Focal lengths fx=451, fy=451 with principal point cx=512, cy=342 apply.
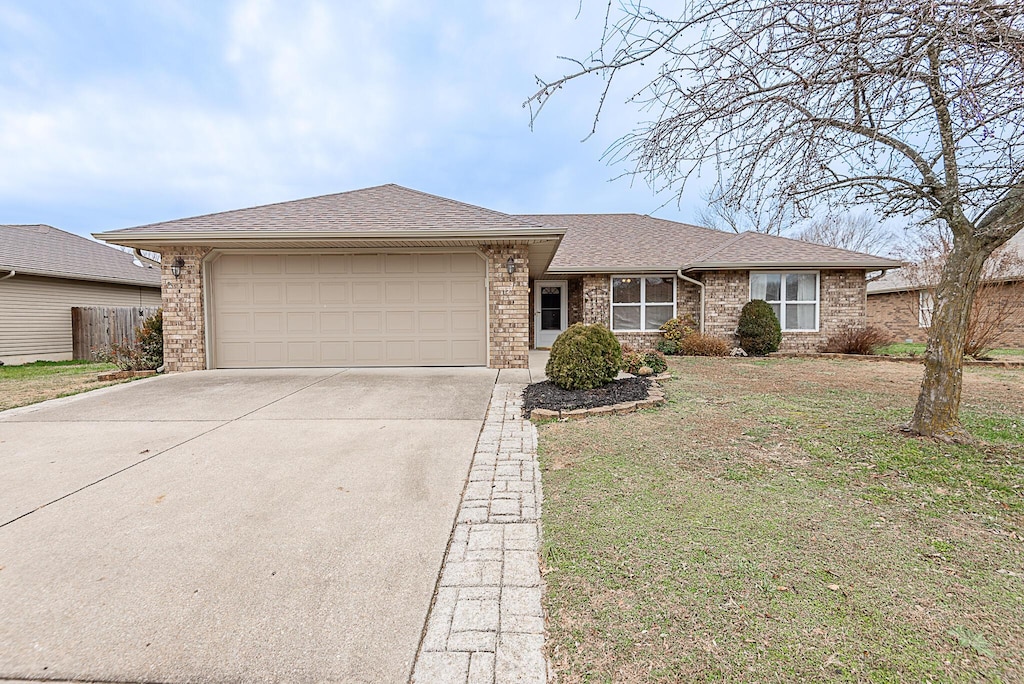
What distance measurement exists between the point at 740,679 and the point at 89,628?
2530 mm

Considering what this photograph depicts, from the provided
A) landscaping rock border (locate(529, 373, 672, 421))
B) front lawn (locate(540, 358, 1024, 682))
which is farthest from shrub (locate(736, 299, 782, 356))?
landscaping rock border (locate(529, 373, 672, 421))

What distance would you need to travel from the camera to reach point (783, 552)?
Result: 7.66ft

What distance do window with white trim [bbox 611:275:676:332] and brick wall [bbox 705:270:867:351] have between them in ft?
4.17

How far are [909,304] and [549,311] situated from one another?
47.3 ft

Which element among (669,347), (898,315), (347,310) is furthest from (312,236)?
(898,315)

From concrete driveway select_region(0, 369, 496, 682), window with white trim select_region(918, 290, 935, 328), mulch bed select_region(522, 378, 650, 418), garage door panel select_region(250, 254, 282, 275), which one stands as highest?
garage door panel select_region(250, 254, 282, 275)

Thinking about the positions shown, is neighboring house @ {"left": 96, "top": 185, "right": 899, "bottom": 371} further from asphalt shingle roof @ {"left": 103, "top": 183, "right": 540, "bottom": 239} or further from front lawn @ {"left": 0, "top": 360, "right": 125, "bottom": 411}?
front lawn @ {"left": 0, "top": 360, "right": 125, "bottom": 411}

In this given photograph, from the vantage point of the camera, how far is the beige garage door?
8.85m

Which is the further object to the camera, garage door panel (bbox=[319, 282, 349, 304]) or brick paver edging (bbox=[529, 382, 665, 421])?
garage door panel (bbox=[319, 282, 349, 304])

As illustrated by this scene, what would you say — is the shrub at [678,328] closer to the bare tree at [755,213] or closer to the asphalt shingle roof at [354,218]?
the asphalt shingle roof at [354,218]

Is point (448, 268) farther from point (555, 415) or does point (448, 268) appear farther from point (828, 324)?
point (828, 324)

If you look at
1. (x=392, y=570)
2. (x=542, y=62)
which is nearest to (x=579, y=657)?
(x=392, y=570)

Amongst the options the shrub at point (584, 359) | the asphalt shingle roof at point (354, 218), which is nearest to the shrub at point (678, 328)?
the asphalt shingle roof at point (354, 218)

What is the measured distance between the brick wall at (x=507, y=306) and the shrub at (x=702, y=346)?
5.29 meters
